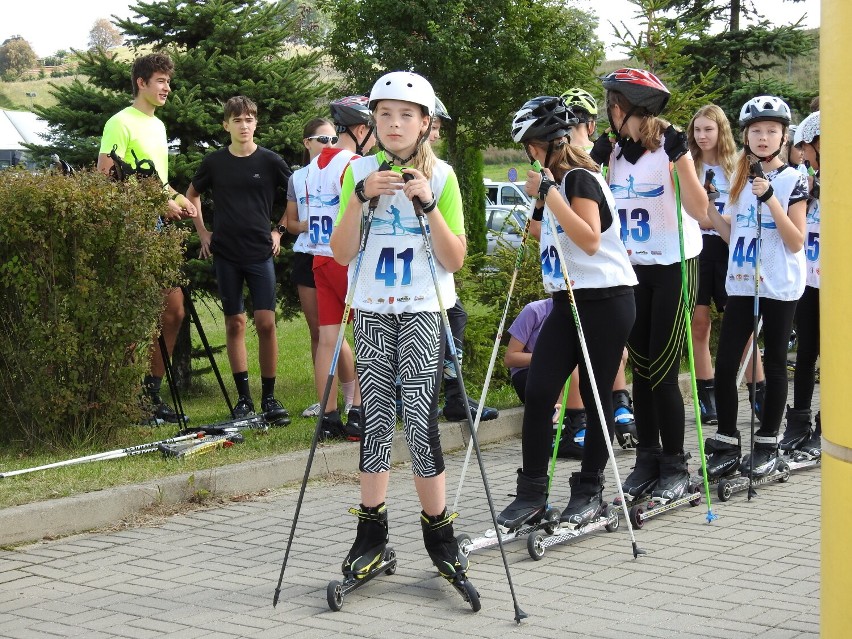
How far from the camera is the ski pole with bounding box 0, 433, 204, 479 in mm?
7263

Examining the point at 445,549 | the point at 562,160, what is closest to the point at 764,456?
the point at 562,160

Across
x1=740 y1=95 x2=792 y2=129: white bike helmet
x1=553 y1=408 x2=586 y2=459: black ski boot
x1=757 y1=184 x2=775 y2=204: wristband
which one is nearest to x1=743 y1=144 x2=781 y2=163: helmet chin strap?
x1=740 y1=95 x2=792 y2=129: white bike helmet

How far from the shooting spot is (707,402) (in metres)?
10.2

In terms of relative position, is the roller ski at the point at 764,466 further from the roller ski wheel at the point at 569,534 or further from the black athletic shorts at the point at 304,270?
the black athletic shorts at the point at 304,270

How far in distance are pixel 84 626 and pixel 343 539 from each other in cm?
174

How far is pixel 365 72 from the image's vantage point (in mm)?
32875

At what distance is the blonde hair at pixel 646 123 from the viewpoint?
6.79 metres

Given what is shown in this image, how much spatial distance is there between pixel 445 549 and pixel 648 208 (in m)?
2.50

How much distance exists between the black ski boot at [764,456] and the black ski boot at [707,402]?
2.20 m

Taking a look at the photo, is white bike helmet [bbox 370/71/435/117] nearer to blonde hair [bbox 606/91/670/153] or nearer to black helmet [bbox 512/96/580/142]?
black helmet [bbox 512/96/580/142]

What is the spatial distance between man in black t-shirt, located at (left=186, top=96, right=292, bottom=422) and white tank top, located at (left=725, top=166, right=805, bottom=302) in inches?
141

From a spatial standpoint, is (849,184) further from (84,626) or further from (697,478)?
(697,478)

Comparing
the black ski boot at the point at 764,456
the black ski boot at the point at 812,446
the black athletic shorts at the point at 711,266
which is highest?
the black athletic shorts at the point at 711,266

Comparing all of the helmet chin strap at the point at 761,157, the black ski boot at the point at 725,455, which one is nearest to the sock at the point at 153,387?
the black ski boot at the point at 725,455
